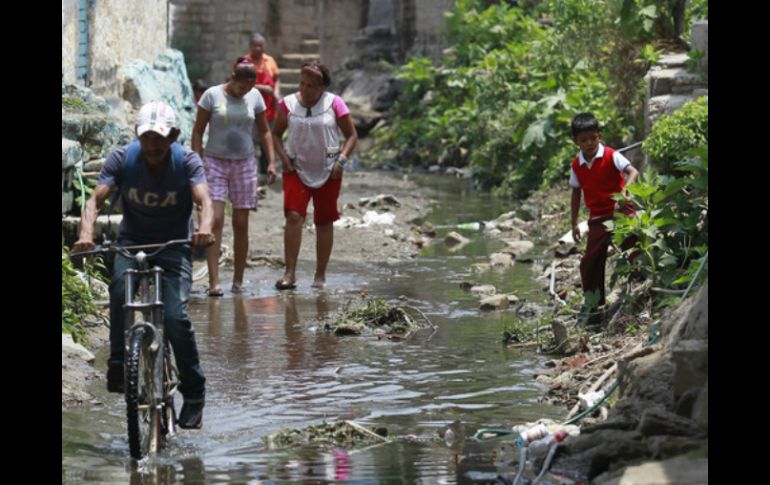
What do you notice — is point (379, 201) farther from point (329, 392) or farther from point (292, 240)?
point (329, 392)

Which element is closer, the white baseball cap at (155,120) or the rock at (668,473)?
the rock at (668,473)

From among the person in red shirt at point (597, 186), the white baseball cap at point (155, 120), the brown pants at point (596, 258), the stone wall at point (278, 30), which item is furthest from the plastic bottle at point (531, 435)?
the stone wall at point (278, 30)

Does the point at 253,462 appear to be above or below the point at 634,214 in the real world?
below

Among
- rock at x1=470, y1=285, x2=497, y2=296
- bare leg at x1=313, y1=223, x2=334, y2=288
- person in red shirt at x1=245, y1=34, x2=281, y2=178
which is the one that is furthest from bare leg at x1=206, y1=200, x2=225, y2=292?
person in red shirt at x1=245, y1=34, x2=281, y2=178

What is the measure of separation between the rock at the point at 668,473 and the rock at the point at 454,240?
937 cm

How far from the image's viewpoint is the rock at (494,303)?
36.2 ft

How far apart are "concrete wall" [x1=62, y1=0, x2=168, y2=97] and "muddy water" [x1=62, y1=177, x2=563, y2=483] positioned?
364 cm

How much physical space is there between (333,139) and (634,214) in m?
3.20

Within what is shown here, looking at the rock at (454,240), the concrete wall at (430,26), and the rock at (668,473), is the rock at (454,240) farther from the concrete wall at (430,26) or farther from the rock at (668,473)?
the concrete wall at (430,26)

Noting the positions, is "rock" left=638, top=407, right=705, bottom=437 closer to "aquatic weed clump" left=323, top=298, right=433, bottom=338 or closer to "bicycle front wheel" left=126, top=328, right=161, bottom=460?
"bicycle front wheel" left=126, top=328, right=161, bottom=460

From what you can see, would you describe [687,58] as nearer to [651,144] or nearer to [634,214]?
[651,144]
